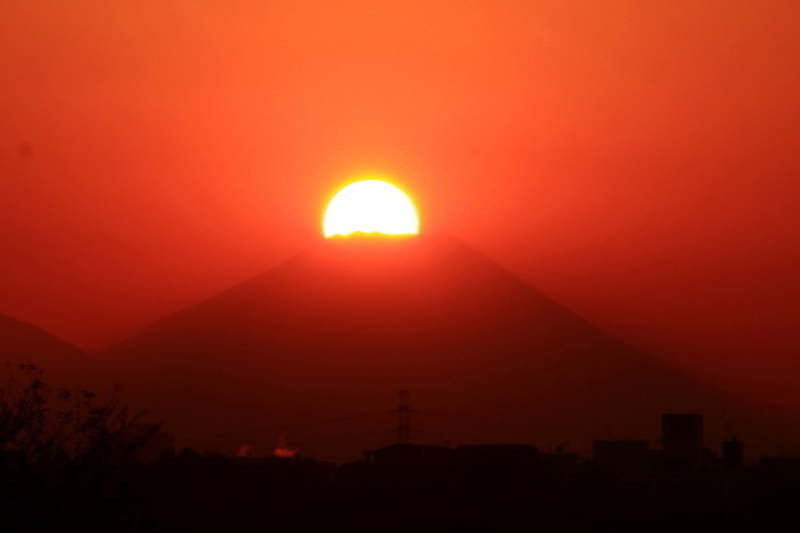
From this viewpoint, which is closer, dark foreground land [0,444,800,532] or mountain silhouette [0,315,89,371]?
dark foreground land [0,444,800,532]

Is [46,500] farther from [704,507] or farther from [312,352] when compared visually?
[312,352]

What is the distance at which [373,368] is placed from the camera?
136 meters

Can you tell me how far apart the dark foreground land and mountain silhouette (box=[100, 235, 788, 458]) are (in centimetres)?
5325

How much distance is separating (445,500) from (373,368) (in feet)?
300

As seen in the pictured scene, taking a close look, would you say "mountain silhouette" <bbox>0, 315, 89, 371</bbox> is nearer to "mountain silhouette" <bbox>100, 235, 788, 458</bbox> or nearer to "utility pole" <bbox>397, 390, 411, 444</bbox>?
"mountain silhouette" <bbox>100, 235, 788, 458</bbox>

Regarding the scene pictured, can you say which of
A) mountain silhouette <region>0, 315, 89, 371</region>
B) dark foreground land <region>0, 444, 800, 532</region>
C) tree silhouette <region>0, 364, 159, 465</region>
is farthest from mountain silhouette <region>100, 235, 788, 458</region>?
tree silhouette <region>0, 364, 159, 465</region>

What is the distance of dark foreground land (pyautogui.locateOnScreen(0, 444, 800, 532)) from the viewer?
39.0 metres

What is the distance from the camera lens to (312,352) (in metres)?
145

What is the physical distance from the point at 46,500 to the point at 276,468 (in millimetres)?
40789

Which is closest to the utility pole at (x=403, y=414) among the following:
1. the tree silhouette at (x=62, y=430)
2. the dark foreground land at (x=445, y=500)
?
the dark foreground land at (x=445, y=500)

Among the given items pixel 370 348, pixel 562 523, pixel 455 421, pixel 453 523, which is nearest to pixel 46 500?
pixel 453 523

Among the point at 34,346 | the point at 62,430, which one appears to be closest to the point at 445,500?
the point at 62,430

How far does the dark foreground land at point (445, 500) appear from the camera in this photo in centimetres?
3900

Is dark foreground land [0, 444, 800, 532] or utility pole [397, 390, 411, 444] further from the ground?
utility pole [397, 390, 411, 444]
